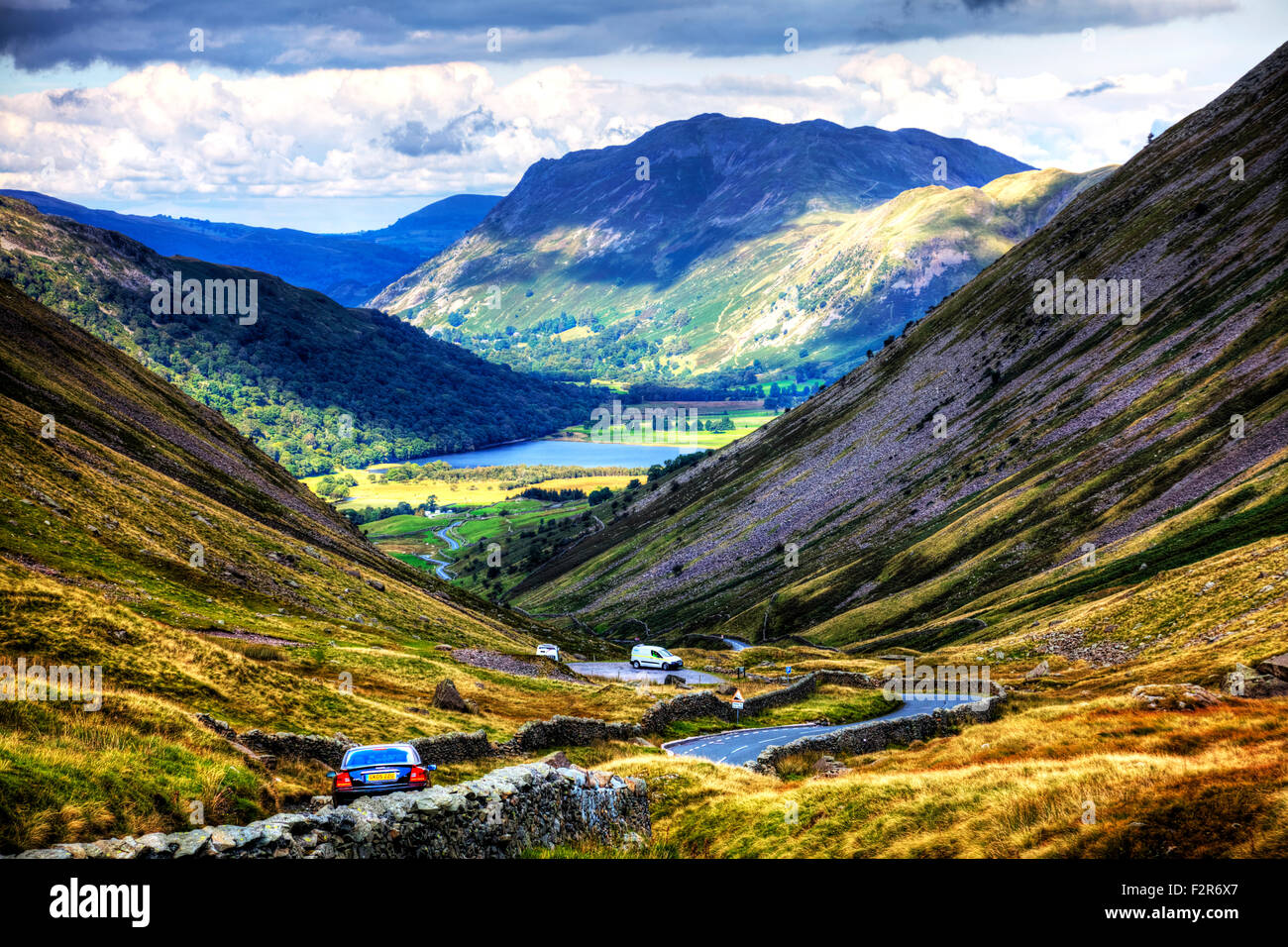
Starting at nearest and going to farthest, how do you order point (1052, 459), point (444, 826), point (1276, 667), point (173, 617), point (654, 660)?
point (444, 826) < point (1276, 667) < point (173, 617) < point (654, 660) < point (1052, 459)

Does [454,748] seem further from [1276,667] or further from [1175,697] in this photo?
[1276,667]

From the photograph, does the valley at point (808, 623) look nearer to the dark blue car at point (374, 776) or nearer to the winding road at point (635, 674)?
the dark blue car at point (374, 776)

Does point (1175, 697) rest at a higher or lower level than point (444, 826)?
higher

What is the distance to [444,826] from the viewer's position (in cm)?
1767

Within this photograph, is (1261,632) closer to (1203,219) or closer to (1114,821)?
(1114,821)

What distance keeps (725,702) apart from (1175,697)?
24.3 metres

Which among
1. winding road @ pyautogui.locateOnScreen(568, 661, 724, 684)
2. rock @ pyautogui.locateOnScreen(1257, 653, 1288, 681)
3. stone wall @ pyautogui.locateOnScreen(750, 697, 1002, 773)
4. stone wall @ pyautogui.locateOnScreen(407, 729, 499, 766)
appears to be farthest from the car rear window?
winding road @ pyautogui.locateOnScreen(568, 661, 724, 684)

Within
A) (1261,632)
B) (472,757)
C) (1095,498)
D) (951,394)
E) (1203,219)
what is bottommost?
(472,757)

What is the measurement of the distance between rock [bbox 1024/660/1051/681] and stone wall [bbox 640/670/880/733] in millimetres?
10160

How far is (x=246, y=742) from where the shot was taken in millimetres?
27234

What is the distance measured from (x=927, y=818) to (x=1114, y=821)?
4.70 m

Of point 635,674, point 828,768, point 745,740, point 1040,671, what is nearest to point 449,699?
point 745,740
